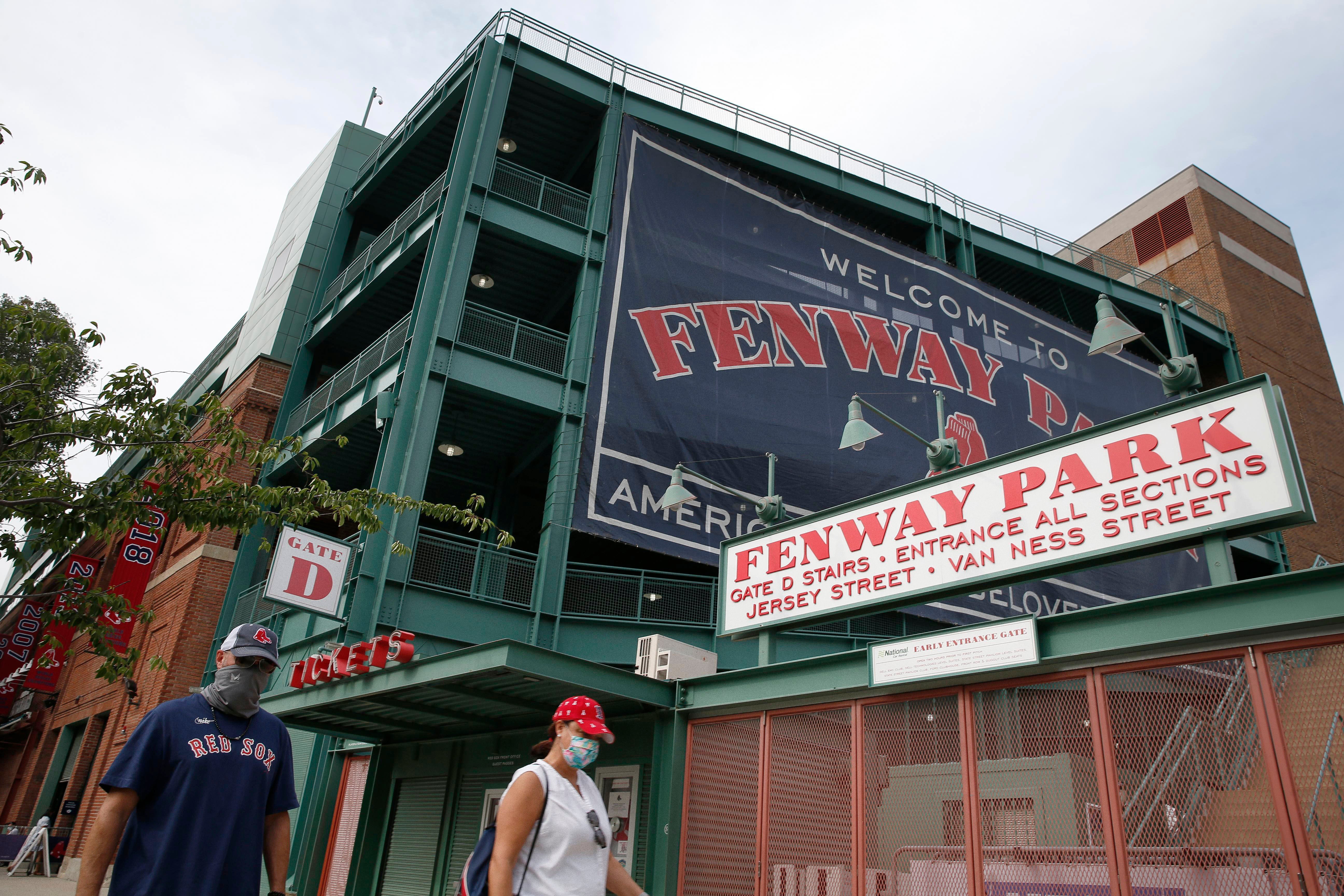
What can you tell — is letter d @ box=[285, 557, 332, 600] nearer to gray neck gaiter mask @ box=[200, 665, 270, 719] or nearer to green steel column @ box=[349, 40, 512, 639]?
green steel column @ box=[349, 40, 512, 639]

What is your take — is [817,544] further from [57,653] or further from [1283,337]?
[1283,337]

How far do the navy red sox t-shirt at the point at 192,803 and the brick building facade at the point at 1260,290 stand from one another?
119ft

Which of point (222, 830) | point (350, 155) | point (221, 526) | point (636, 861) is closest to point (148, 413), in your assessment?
point (221, 526)

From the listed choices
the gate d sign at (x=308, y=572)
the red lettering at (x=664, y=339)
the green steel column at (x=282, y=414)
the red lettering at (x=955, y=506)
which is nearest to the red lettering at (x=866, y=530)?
the red lettering at (x=955, y=506)

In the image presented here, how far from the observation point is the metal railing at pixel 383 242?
70.8 ft

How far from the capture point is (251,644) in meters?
3.85

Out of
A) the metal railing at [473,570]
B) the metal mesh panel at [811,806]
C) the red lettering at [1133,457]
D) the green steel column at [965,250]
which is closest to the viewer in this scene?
the red lettering at [1133,457]

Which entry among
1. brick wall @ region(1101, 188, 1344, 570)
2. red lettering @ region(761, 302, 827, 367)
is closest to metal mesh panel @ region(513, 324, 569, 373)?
red lettering @ region(761, 302, 827, 367)

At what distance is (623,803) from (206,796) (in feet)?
27.0

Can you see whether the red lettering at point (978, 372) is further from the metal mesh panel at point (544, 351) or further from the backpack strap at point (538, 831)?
the backpack strap at point (538, 831)

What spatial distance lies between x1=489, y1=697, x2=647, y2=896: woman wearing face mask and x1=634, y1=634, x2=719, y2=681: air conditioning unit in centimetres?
654

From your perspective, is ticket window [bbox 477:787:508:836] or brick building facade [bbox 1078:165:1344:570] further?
brick building facade [bbox 1078:165:1344:570]

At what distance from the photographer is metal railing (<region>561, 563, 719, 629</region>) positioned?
18.9m

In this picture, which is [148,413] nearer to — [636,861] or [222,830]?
[636,861]
